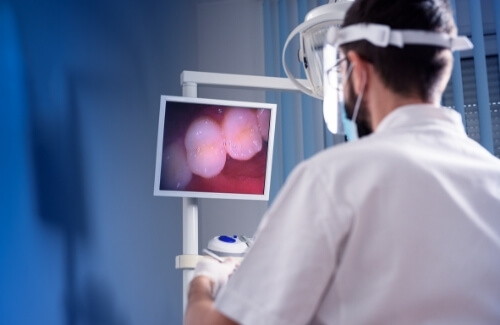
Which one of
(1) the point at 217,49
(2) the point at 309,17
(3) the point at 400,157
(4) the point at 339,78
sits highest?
(1) the point at 217,49

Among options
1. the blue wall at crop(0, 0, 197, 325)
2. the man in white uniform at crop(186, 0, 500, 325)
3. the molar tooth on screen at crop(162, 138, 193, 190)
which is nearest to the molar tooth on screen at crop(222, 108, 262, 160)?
the molar tooth on screen at crop(162, 138, 193, 190)

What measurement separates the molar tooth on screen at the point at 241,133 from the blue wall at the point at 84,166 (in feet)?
1.54

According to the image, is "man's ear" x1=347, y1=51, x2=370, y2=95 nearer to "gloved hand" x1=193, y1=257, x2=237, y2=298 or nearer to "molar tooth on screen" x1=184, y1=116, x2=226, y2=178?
"gloved hand" x1=193, y1=257, x2=237, y2=298

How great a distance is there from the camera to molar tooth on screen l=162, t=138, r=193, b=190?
6.47ft

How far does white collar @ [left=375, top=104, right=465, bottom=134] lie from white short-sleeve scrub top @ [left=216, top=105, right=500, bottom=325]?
0.20ft

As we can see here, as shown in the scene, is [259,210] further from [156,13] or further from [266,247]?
[266,247]

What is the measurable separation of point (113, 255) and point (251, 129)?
67cm

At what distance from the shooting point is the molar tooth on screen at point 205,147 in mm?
2004

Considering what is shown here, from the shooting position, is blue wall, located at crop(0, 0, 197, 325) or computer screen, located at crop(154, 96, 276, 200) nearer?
blue wall, located at crop(0, 0, 197, 325)

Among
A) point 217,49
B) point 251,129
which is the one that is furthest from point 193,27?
point 251,129

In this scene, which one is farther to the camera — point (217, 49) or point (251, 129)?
point (217, 49)

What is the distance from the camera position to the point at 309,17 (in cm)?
162

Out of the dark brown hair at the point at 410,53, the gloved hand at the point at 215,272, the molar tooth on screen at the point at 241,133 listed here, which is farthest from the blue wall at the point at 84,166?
the dark brown hair at the point at 410,53

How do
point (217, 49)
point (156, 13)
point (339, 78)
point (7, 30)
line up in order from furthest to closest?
point (217, 49) < point (156, 13) < point (7, 30) < point (339, 78)
